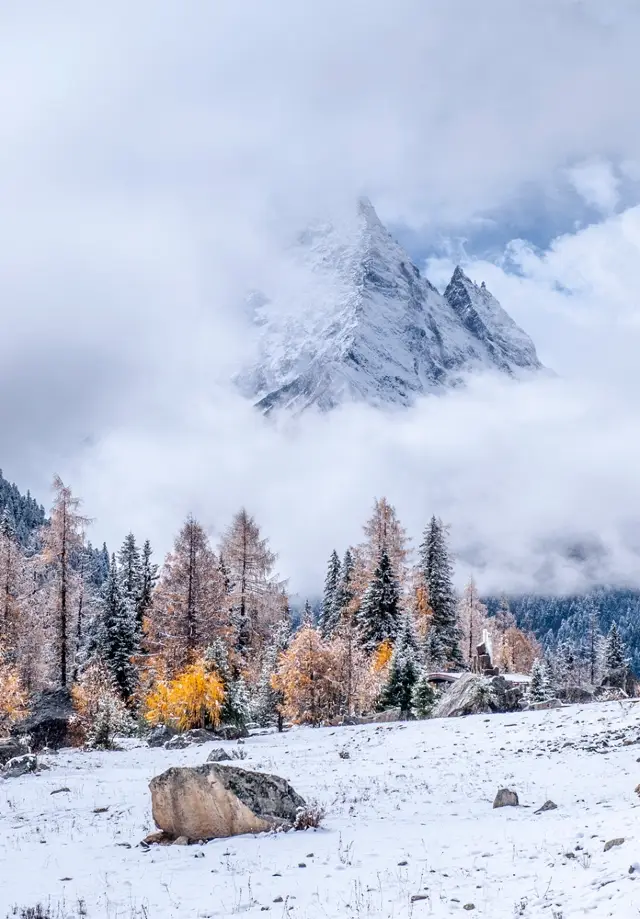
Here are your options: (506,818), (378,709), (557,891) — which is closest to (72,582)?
(378,709)

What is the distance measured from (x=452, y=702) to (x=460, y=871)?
23.1 m

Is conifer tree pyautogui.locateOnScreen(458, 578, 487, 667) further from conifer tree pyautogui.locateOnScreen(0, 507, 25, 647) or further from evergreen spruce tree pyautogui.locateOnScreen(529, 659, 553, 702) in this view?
conifer tree pyautogui.locateOnScreen(0, 507, 25, 647)

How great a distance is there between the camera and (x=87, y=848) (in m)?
12.8

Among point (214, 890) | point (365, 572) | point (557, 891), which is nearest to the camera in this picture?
point (557, 891)

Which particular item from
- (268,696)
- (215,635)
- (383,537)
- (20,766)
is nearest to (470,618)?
(383,537)

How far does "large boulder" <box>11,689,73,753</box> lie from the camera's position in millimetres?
30297

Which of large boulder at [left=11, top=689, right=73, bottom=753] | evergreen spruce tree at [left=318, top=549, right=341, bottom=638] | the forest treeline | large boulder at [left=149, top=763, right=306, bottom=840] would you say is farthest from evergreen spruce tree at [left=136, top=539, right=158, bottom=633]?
large boulder at [left=149, top=763, right=306, bottom=840]

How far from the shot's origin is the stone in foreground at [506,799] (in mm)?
14609

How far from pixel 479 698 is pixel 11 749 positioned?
778 inches

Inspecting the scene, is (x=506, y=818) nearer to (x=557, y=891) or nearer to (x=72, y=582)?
(x=557, y=891)

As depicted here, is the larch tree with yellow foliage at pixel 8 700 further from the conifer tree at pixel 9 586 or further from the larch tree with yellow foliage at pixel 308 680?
the larch tree with yellow foliage at pixel 308 680

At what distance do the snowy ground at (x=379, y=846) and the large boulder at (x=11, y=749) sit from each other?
2367mm

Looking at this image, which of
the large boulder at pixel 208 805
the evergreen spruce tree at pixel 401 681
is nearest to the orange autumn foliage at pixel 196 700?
the evergreen spruce tree at pixel 401 681

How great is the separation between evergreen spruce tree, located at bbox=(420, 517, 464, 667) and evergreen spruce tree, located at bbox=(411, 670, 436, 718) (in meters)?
18.5
